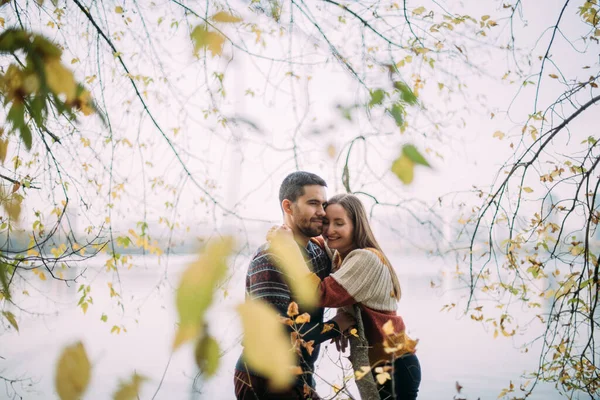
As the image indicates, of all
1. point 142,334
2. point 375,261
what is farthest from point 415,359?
point 142,334

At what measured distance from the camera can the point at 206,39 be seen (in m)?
0.79

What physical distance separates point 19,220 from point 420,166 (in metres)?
0.73

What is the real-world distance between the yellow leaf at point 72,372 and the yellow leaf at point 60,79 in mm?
355

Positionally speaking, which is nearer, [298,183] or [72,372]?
[72,372]

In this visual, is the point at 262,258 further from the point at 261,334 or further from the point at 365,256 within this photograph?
the point at 261,334

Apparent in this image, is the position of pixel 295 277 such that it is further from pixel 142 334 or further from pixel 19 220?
pixel 142 334

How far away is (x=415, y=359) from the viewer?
2373mm

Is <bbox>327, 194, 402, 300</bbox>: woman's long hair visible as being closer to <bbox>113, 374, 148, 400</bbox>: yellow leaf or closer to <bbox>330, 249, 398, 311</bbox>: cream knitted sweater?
<bbox>330, 249, 398, 311</bbox>: cream knitted sweater

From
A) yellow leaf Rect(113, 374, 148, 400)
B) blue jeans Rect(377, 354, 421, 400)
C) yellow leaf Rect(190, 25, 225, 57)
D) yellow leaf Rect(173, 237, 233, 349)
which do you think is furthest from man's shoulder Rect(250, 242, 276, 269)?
yellow leaf Rect(173, 237, 233, 349)

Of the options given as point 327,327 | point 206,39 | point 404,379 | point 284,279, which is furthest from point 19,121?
point 404,379

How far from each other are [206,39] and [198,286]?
1.78ft

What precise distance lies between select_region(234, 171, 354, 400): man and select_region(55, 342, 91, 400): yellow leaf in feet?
5.08

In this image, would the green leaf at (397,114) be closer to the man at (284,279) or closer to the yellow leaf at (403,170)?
the yellow leaf at (403,170)

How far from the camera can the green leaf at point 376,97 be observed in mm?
986
